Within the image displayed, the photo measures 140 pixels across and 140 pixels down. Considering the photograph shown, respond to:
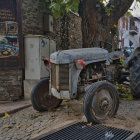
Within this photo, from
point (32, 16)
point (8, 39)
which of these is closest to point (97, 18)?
point (32, 16)

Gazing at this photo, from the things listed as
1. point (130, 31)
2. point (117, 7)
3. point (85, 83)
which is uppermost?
point (130, 31)

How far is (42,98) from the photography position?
4.31 m

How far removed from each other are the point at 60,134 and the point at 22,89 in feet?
11.9

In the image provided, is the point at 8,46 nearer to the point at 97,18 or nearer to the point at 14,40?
the point at 14,40

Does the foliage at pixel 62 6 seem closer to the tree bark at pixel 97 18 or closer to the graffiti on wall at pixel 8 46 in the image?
the tree bark at pixel 97 18

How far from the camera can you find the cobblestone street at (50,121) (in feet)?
A: 10.7

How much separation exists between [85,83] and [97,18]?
341 cm

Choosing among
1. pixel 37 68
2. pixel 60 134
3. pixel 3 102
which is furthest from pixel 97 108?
pixel 3 102

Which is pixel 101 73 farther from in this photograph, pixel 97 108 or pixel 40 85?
pixel 40 85

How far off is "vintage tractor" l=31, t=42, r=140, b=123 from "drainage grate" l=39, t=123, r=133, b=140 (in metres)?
0.20

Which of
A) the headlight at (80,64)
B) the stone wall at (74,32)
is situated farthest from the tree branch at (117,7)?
the headlight at (80,64)

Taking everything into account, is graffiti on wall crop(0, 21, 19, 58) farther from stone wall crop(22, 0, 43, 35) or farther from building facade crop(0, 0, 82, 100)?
stone wall crop(22, 0, 43, 35)

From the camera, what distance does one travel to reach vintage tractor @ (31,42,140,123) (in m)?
3.35

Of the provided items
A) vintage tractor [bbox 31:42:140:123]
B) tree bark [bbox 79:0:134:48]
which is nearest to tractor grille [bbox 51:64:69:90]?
vintage tractor [bbox 31:42:140:123]
